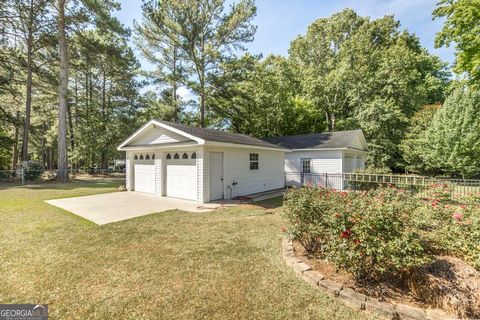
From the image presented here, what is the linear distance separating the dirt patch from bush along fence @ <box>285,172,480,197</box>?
5855mm

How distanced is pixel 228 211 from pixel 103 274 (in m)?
4.58

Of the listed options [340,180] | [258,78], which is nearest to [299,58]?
[258,78]

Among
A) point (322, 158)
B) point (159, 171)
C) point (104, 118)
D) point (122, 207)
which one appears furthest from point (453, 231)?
point (104, 118)

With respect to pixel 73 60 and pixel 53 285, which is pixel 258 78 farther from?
pixel 53 285

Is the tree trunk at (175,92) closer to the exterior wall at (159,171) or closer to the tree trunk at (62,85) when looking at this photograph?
the tree trunk at (62,85)

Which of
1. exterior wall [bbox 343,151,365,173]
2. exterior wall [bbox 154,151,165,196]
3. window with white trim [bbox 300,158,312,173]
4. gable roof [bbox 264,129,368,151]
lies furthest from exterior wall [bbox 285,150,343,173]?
exterior wall [bbox 154,151,165,196]

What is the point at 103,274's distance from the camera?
3.58 meters

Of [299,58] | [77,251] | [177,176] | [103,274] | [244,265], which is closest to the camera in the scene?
[103,274]

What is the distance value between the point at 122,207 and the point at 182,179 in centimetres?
266

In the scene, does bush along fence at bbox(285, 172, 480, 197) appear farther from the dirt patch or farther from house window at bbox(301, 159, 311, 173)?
the dirt patch

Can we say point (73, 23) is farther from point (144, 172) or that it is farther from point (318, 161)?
point (318, 161)

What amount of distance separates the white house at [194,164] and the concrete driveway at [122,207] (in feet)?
2.58

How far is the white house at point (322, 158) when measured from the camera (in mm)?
14219

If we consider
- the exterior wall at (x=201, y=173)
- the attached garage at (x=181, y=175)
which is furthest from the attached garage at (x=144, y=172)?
→ the exterior wall at (x=201, y=173)
